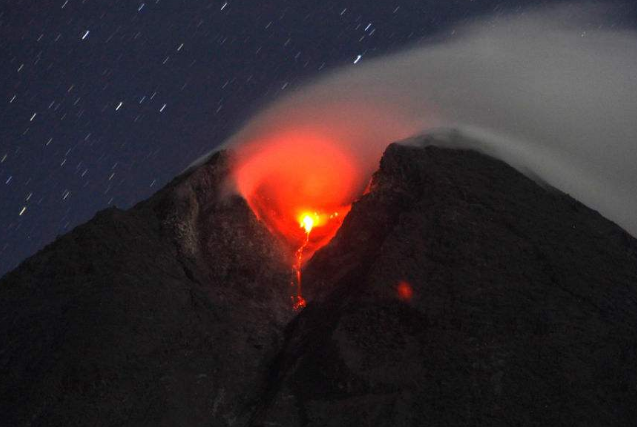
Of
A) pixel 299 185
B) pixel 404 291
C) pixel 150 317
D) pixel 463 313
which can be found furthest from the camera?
pixel 299 185

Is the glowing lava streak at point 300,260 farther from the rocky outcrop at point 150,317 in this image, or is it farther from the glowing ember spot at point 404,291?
the glowing ember spot at point 404,291

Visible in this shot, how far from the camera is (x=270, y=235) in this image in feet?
71.3

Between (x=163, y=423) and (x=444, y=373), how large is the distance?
19.6 feet

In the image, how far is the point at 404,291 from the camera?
16.2m

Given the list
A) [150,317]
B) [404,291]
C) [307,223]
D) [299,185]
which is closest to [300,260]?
[307,223]

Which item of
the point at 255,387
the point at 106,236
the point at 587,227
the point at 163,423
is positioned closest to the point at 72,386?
the point at 163,423

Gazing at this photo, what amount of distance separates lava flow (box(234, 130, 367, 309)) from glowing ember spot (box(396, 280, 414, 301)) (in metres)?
5.58

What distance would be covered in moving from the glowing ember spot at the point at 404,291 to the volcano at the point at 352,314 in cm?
6

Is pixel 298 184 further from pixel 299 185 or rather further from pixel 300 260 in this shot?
pixel 300 260

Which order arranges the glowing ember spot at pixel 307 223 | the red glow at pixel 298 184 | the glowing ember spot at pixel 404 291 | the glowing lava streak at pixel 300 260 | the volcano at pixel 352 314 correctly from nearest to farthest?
1. the volcano at pixel 352 314
2. the glowing ember spot at pixel 404 291
3. the glowing lava streak at pixel 300 260
4. the red glow at pixel 298 184
5. the glowing ember spot at pixel 307 223

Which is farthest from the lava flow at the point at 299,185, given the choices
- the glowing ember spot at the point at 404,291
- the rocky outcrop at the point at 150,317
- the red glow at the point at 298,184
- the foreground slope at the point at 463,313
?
the glowing ember spot at the point at 404,291

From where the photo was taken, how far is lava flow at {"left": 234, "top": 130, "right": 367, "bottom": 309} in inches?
897

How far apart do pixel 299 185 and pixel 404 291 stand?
30.2ft

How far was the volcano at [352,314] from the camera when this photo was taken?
46.2 ft
